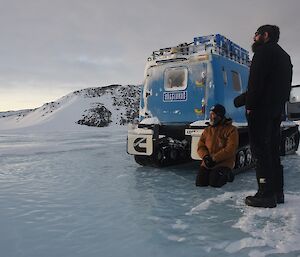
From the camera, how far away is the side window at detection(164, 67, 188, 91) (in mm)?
7598

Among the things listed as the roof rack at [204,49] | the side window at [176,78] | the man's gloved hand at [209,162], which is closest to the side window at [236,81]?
the roof rack at [204,49]

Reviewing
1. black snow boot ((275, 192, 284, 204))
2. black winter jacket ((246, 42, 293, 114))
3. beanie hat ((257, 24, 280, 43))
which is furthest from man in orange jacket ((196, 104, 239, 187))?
beanie hat ((257, 24, 280, 43))

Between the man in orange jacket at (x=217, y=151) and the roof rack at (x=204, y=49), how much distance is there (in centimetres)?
197

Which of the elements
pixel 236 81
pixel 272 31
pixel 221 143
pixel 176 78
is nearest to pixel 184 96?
pixel 176 78

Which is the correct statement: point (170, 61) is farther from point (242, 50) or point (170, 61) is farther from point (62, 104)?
point (62, 104)

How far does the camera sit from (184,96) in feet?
24.8

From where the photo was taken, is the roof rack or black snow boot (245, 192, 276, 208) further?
the roof rack

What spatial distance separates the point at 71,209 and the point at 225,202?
77.1 inches

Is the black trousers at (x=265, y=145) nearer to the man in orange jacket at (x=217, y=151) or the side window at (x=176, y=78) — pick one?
the man in orange jacket at (x=217, y=151)

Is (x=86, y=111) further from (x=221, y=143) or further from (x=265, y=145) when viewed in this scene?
(x=265, y=145)

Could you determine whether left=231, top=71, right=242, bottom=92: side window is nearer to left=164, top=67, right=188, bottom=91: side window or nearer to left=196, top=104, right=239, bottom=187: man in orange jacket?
left=164, top=67, right=188, bottom=91: side window

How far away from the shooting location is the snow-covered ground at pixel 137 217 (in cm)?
321

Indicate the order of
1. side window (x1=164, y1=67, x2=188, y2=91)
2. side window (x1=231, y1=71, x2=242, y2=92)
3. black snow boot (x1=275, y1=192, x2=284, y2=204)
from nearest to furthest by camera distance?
1. black snow boot (x1=275, y1=192, x2=284, y2=204)
2. side window (x1=164, y1=67, x2=188, y2=91)
3. side window (x1=231, y1=71, x2=242, y2=92)

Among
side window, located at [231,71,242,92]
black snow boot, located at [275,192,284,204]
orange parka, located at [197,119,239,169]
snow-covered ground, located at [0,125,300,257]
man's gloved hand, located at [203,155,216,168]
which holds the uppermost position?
side window, located at [231,71,242,92]
